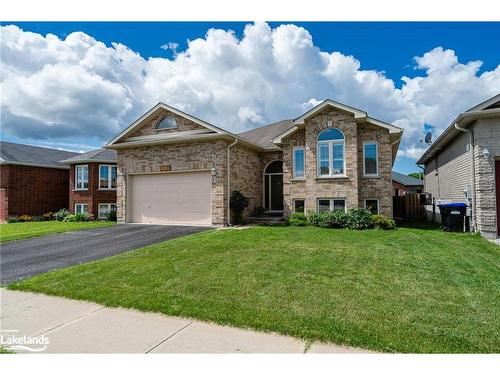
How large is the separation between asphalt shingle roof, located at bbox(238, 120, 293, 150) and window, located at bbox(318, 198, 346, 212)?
4571 mm

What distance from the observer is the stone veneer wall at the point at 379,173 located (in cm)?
1315

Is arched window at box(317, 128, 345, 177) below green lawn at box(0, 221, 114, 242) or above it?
above

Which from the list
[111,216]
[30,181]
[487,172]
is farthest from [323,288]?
[30,181]

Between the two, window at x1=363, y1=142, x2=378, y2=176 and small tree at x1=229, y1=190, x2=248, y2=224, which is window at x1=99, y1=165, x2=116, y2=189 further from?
Answer: window at x1=363, y1=142, x2=378, y2=176

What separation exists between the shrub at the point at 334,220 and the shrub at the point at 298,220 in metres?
0.81

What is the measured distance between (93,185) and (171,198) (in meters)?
8.48

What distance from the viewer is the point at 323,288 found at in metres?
4.95

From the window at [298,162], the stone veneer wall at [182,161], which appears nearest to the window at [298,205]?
the window at [298,162]

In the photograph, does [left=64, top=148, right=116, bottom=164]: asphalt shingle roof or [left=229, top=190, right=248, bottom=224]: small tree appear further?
[left=64, top=148, right=116, bottom=164]: asphalt shingle roof

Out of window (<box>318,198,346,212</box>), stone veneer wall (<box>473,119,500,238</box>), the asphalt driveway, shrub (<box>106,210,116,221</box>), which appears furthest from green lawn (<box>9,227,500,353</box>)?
shrub (<box>106,210,116,221</box>)

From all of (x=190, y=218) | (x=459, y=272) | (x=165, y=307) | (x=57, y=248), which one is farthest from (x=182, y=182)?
(x=459, y=272)

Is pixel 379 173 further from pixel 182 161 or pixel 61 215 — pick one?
pixel 61 215

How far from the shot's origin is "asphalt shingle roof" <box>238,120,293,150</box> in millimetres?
17547

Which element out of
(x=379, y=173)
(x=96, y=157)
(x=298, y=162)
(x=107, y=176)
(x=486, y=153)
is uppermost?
(x=96, y=157)
